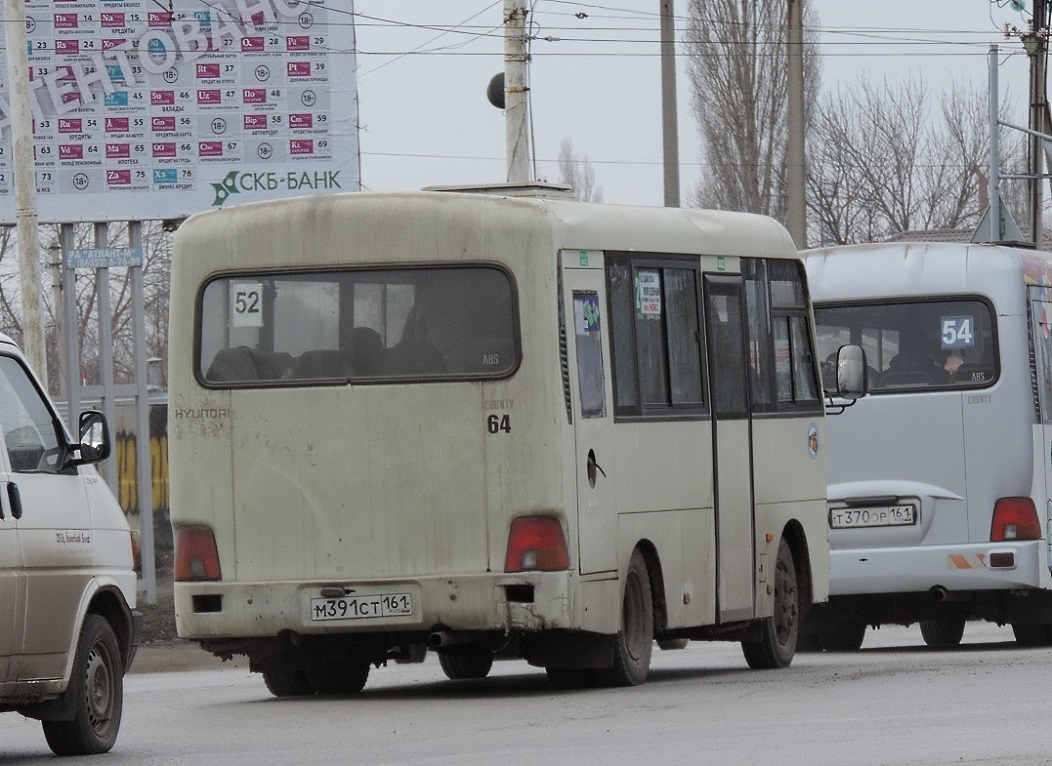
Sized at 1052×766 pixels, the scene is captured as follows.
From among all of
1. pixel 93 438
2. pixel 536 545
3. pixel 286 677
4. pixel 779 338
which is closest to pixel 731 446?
pixel 779 338

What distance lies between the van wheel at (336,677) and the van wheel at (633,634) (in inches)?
58.7

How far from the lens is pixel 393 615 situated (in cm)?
1291

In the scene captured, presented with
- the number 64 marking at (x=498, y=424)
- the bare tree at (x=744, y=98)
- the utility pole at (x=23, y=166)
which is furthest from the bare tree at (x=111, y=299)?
the number 64 marking at (x=498, y=424)

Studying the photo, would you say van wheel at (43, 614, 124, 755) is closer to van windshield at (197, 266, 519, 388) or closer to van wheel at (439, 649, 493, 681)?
van windshield at (197, 266, 519, 388)

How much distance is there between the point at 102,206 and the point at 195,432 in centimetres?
1392

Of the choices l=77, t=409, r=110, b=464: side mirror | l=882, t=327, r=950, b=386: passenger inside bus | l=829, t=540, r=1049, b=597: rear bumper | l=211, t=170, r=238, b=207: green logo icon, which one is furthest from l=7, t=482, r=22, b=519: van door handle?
l=211, t=170, r=238, b=207: green logo icon

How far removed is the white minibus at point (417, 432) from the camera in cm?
1290

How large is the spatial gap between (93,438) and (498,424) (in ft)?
8.72

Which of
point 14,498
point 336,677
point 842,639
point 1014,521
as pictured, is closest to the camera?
point 14,498

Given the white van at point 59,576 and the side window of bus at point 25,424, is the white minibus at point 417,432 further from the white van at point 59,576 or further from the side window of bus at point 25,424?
the side window of bus at point 25,424

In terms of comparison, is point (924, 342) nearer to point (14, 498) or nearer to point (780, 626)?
point (780, 626)

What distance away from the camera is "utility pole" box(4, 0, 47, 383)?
22172 millimetres

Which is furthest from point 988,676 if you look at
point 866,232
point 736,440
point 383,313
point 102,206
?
point 866,232

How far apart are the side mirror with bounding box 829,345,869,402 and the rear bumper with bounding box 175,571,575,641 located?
148 inches
